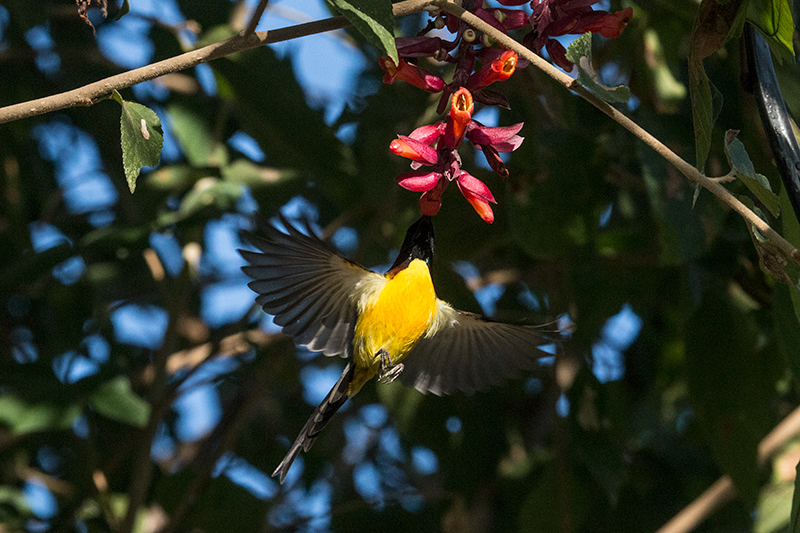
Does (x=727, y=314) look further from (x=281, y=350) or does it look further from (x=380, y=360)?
(x=281, y=350)

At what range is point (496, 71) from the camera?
887mm

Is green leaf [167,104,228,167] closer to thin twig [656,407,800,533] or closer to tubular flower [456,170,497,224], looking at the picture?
tubular flower [456,170,497,224]

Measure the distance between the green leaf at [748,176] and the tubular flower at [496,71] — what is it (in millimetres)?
223

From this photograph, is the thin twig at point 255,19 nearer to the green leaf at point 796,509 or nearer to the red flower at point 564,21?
the red flower at point 564,21

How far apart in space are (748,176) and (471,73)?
0.30m

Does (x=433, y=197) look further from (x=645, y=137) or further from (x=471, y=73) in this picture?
(x=645, y=137)

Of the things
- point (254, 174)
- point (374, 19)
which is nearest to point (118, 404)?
point (254, 174)

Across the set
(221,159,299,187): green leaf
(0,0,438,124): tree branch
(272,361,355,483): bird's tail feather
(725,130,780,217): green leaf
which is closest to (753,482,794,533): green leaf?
(272,361,355,483): bird's tail feather

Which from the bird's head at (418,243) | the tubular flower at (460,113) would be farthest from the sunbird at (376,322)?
the tubular flower at (460,113)

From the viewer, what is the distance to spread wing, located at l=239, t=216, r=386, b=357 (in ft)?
4.20

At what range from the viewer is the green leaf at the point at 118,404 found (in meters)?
1.73

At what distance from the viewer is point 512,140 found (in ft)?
3.01

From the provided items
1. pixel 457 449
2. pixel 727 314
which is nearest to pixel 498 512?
pixel 457 449

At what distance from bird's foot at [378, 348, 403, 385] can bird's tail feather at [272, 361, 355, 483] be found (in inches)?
2.7
